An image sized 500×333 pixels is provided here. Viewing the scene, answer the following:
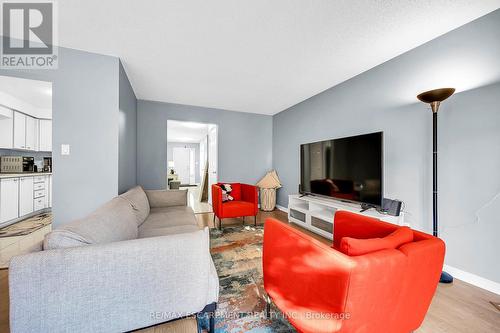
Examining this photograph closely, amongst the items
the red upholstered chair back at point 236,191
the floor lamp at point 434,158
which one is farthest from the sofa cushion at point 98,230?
the floor lamp at point 434,158

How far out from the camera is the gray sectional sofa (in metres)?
0.83

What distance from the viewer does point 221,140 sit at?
4543mm

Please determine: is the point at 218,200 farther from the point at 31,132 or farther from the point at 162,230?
the point at 31,132

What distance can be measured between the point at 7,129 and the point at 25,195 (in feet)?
4.48

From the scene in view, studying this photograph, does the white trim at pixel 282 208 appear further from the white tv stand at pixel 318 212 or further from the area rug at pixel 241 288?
the area rug at pixel 241 288

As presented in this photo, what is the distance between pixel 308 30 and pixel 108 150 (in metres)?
2.66

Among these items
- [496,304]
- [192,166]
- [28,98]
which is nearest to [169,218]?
[496,304]

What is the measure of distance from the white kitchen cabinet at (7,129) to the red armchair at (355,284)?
561 centimetres

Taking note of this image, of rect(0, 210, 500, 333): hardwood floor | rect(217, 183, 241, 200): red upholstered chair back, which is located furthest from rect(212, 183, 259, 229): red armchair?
rect(0, 210, 500, 333): hardwood floor

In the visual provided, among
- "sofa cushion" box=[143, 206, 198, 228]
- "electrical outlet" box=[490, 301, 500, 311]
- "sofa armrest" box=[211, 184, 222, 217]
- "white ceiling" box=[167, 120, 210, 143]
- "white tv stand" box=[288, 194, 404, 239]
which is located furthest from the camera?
"white ceiling" box=[167, 120, 210, 143]

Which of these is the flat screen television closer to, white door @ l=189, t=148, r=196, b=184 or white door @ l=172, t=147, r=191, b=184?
white door @ l=189, t=148, r=196, b=184

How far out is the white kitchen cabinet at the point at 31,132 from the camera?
13.2 feet

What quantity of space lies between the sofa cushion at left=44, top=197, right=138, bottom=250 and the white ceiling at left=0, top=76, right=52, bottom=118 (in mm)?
2898

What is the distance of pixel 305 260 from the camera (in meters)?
0.98
